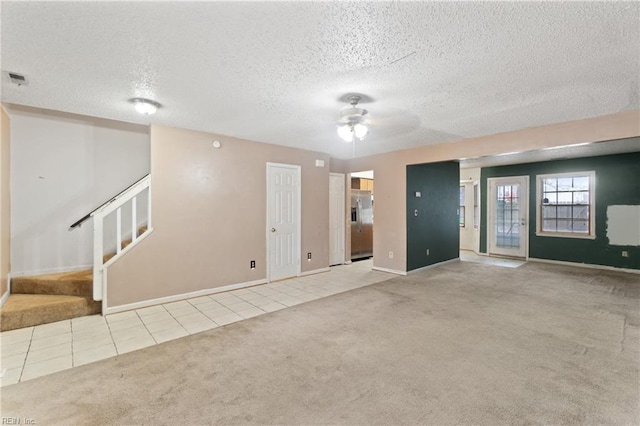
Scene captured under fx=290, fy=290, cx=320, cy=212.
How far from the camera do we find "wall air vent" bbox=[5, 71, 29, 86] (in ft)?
8.23

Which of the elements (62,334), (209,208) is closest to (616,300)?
(209,208)

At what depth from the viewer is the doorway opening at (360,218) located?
23.6 feet

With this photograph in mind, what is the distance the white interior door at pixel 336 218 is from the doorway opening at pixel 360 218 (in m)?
0.32

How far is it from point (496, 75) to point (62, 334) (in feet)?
16.2

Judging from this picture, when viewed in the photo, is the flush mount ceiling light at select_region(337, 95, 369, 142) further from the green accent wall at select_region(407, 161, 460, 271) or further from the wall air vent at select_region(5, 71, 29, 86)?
the wall air vent at select_region(5, 71, 29, 86)

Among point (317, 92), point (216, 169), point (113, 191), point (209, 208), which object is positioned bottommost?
point (209, 208)

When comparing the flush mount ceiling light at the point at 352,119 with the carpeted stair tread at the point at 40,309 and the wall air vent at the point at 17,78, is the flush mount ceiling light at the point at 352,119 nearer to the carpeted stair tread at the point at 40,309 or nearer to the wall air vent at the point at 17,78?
the wall air vent at the point at 17,78

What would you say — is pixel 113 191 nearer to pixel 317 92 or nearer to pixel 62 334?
pixel 62 334

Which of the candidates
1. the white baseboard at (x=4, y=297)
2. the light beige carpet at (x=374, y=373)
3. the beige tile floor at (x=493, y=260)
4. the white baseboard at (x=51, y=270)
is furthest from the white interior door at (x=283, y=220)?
the beige tile floor at (x=493, y=260)

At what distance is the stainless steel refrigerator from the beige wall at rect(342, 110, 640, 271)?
0.84 m

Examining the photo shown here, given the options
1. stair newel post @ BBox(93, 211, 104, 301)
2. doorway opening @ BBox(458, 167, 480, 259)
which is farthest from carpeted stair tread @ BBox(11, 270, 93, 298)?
doorway opening @ BBox(458, 167, 480, 259)

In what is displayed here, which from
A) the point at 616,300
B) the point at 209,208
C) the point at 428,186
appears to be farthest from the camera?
the point at 428,186

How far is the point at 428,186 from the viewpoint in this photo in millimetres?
6445

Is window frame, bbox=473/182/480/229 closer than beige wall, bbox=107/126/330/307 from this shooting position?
No
